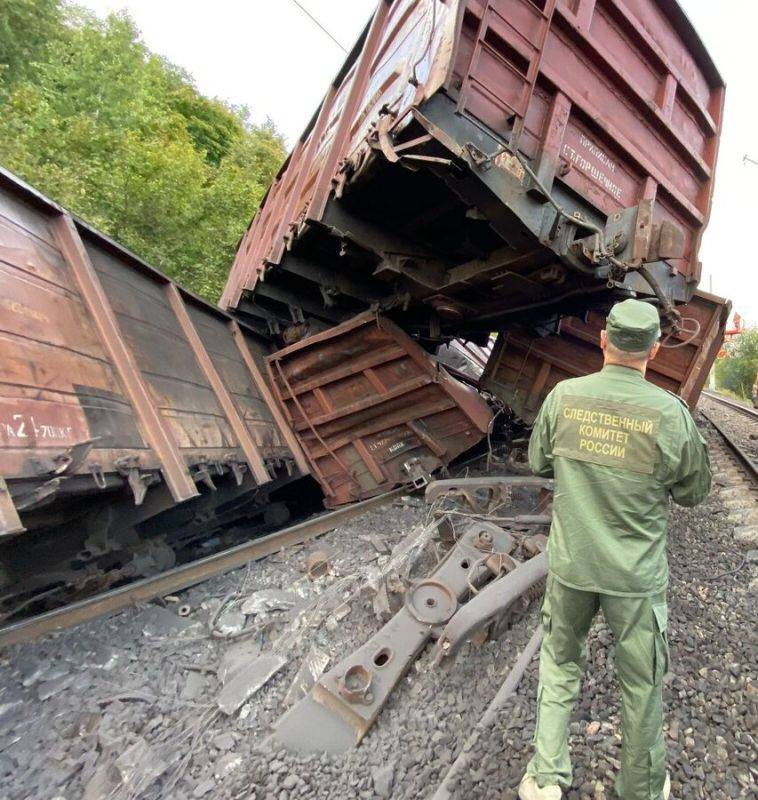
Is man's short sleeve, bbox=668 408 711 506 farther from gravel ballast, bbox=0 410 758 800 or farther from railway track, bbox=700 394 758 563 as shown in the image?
railway track, bbox=700 394 758 563

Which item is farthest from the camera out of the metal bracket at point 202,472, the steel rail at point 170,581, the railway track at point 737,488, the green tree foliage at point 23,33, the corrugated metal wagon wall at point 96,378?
the green tree foliage at point 23,33

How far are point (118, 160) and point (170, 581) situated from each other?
1063 centimetres

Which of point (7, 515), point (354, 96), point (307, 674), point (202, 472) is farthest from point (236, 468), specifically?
point (354, 96)

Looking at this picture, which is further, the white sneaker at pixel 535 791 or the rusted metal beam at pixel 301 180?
the rusted metal beam at pixel 301 180

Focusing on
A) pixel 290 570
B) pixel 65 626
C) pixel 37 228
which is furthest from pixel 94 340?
pixel 290 570

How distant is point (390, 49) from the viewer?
14.1 feet

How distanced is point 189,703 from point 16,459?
148 cm

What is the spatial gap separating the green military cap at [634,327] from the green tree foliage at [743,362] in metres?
32.0

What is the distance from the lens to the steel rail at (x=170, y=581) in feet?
8.37

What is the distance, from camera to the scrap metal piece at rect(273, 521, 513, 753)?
1.95 m

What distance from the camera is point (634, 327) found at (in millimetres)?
1659

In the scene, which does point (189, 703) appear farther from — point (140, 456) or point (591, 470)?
point (591, 470)

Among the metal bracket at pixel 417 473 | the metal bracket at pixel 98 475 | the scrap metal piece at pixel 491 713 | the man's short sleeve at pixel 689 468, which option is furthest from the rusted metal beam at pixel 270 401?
the man's short sleeve at pixel 689 468

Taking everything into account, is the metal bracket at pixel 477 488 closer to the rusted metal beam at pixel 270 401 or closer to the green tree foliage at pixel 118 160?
the rusted metal beam at pixel 270 401
